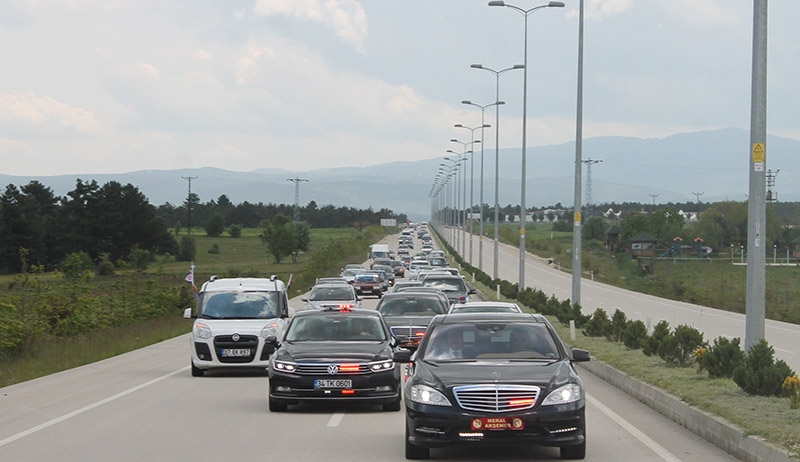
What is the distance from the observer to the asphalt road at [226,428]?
11594mm

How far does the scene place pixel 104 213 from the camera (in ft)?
368

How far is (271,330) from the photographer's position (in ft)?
70.0

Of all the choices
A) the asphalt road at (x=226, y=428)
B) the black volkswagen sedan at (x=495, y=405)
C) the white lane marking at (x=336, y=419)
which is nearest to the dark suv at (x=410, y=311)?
the asphalt road at (x=226, y=428)

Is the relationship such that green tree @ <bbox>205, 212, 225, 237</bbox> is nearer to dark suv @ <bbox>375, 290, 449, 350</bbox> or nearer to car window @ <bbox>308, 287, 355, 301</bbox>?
car window @ <bbox>308, 287, 355, 301</bbox>

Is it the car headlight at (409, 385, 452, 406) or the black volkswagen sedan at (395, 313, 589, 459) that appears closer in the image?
the black volkswagen sedan at (395, 313, 589, 459)

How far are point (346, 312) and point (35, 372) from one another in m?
8.45

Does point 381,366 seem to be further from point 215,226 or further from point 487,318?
point 215,226

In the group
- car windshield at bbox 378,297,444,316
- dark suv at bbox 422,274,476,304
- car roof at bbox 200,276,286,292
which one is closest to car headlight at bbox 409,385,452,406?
car roof at bbox 200,276,286,292

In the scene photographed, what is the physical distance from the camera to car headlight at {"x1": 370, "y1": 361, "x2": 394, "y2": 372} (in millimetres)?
15438

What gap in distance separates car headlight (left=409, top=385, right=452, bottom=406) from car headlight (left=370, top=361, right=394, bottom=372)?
4228 mm

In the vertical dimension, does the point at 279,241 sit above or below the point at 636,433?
above

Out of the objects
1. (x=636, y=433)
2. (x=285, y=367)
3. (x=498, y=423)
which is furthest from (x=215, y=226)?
(x=498, y=423)

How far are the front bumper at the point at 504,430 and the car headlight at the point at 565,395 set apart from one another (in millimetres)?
59

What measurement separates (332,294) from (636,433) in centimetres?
2327
